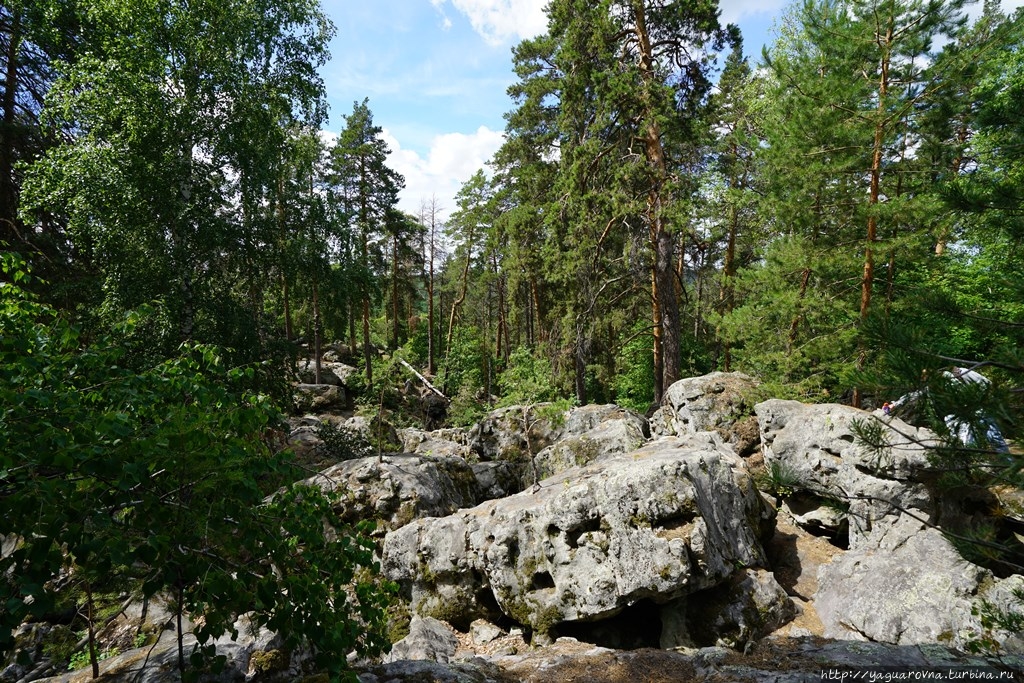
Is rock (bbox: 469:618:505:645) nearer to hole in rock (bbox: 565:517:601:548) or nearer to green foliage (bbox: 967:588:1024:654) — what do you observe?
hole in rock (bbox: 565:517:601:548)

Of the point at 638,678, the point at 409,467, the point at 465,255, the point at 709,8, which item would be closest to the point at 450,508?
the point at 409,467

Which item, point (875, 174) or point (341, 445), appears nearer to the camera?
point (875, 174)

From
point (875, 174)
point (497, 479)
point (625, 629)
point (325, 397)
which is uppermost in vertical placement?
point (875, 174)

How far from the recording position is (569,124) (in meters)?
13.6

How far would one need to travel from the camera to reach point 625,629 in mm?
6352

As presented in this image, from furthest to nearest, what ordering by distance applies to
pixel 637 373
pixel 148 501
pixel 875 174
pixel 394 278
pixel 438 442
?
1. pixel 394 278
2. pixel 637 373
3. pixel 438 442
4. pixel 875 174
5. pixel 148 501

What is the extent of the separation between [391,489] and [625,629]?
4.34 metres

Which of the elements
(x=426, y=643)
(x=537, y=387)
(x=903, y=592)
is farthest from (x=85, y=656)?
(x=537, y=387)

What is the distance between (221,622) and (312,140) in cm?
1358

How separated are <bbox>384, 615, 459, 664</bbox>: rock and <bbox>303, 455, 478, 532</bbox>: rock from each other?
1961 mm

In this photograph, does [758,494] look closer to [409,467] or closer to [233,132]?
[409,467]

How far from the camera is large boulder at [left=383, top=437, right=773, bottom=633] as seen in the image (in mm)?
6004

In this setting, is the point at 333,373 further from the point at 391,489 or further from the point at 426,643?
the point at 426,643

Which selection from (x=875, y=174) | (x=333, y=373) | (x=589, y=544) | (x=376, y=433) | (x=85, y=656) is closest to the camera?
(x=85, y=656)
